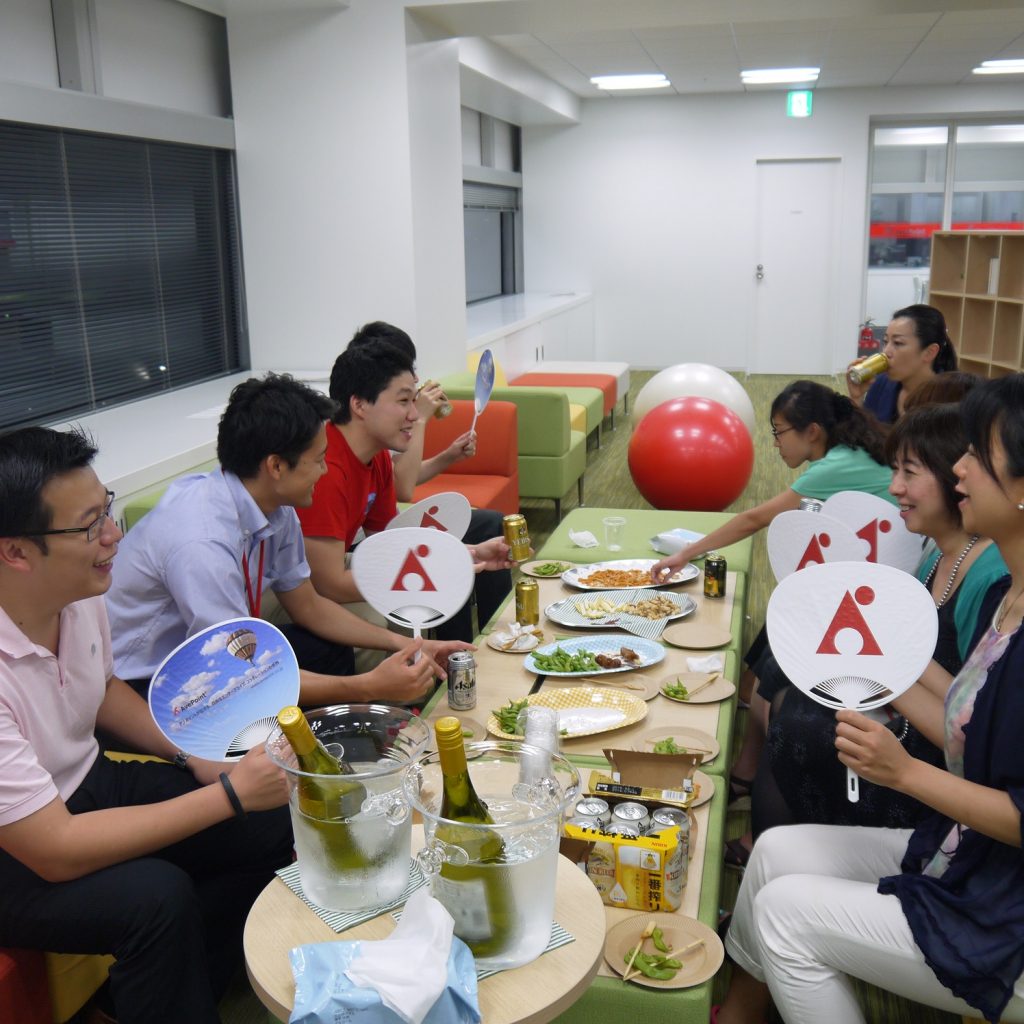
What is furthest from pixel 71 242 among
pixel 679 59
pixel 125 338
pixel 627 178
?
pixel 627 178

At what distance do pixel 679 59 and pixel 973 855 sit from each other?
7.56 m

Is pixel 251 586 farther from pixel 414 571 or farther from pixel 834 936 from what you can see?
pixel 834 936

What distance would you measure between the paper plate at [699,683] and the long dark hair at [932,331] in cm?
212

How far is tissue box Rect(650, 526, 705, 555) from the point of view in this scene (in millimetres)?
3334

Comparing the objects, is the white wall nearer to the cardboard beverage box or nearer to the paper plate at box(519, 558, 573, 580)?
the paper plate at box(519, 558, 573, 580)

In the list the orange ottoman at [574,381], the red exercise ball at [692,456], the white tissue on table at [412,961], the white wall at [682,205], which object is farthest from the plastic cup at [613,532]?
the white wall at [682,205]

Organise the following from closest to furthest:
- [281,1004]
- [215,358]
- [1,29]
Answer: [281,1004]
[1,29]
[215,358]

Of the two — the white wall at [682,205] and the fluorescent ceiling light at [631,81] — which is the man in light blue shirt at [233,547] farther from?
the white wall at [682,205]

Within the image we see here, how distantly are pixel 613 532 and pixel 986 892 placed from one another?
6.81 ft

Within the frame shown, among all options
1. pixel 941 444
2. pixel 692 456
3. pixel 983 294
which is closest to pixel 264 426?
pixel 941 444

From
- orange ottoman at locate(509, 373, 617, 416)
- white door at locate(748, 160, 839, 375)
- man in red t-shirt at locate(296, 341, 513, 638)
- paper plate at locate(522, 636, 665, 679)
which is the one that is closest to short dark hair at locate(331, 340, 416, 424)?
man in red t-shirt at locate(296, 341, 513, 638)

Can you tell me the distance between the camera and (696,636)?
8.70 ft

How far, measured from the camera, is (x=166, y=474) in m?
3.56

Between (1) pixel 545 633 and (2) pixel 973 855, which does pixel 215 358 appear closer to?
(1) pixel 545 633
